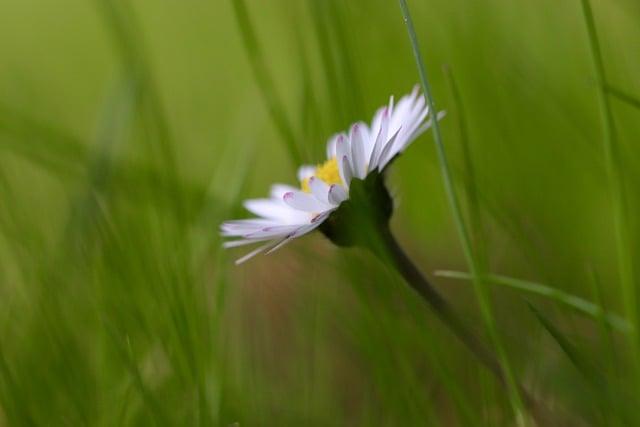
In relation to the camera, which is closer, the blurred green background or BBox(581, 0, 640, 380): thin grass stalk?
BBox(581, 0, 640, 380): thin grass stalk

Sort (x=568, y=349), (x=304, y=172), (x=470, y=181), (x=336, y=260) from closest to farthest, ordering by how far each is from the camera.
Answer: (x=568, y=349) < (x=470, y=181) < (x=304, y=172) < (x=336, y=260)

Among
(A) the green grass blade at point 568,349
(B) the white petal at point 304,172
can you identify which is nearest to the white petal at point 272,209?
(B) the white petal at point 304,172

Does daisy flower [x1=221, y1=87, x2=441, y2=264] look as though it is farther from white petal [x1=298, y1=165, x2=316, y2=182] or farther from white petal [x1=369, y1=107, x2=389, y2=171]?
white petal [x1=298, y1=165, x2=316, y2=182]

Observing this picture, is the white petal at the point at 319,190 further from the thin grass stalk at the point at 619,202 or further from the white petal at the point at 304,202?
the thin grass stalk at the point at 619,202

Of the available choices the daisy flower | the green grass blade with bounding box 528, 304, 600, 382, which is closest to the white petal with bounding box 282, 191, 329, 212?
the daisy flower

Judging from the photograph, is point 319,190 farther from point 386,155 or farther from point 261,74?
point 261,74

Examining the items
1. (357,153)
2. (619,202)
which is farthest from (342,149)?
(619,202)
